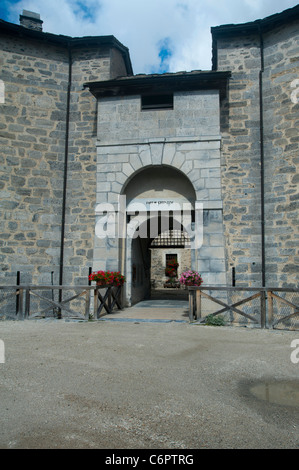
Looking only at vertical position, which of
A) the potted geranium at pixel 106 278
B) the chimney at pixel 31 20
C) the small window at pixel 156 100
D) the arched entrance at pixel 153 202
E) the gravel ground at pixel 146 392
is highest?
the chimney at pixel 31 20

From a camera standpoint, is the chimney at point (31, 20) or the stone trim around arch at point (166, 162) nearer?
the stone trim around arch at point (166, 162)

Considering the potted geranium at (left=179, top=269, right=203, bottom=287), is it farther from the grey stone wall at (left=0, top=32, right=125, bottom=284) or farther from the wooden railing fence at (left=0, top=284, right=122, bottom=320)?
the grey stone wall at (left=0, top=32, right=125, bottom=284)

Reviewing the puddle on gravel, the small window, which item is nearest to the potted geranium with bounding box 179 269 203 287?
the puddle on gravel

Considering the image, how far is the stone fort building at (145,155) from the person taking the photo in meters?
8.27

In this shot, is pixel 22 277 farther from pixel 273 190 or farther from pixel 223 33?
pixel 223 33

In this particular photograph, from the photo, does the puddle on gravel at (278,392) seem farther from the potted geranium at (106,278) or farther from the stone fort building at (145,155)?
the potted geranium at (106,278)

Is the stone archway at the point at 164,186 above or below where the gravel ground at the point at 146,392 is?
above

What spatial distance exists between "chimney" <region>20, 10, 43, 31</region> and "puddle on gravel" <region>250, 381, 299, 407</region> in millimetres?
10967

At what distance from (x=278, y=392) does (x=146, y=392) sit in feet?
4.16

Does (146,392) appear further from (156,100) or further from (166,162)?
(156,100)

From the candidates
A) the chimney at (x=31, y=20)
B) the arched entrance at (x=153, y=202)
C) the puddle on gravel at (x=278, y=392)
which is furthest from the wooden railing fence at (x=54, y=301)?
the chimney at (x=31, y=20)

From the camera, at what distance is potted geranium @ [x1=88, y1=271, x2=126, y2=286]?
7.84m

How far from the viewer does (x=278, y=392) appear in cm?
331

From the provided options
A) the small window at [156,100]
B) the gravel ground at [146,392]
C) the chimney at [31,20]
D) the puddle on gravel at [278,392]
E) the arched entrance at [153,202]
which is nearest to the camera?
the gravel ground at [146,392]
